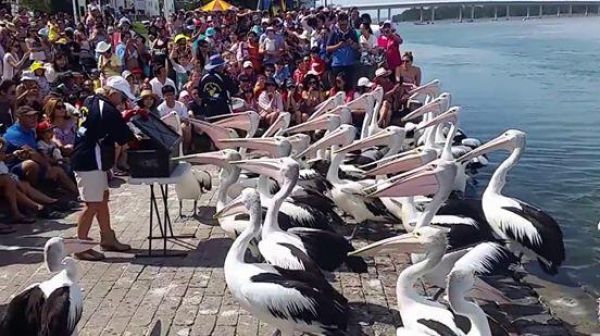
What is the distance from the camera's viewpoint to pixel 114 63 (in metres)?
12.8

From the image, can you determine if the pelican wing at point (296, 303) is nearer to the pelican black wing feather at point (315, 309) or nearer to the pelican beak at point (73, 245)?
the pelican black wing feather at point (315, 309)

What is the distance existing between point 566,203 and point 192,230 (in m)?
5.63

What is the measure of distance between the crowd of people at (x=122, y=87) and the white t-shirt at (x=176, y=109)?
0.02 meters

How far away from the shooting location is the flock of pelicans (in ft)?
14.4

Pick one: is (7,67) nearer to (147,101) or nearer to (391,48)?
(147,101)

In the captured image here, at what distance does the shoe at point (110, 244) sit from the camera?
22.6 feet

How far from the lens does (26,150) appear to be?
27.3 feet

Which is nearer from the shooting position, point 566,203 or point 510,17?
point 566,203

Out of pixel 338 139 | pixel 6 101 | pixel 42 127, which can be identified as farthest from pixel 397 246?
pixel 6 101

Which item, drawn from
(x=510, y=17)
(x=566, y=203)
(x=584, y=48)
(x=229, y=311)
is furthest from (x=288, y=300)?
(x=510, y=17)

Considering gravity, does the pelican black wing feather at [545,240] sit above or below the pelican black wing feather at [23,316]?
below

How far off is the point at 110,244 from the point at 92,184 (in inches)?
27.0

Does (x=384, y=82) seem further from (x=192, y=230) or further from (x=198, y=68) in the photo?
(x=192, y=230)

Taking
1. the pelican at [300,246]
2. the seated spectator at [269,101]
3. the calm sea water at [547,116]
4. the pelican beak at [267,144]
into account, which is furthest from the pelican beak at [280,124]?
Result: the pelican at [300,246]
